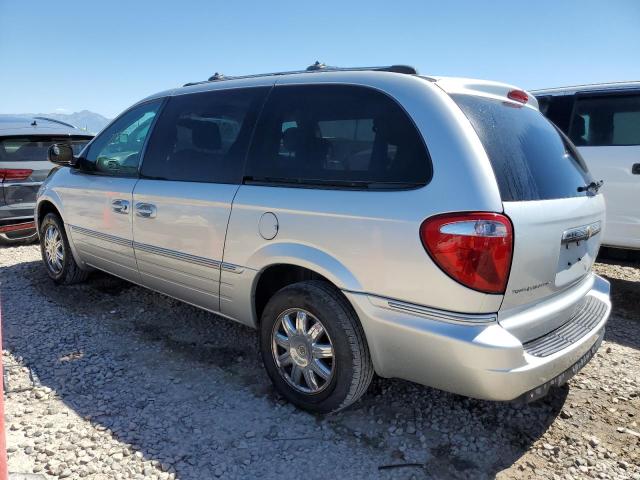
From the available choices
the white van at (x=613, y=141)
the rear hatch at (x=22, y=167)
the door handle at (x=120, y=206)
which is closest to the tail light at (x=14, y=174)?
the rear hatch at (x=22, y=167)

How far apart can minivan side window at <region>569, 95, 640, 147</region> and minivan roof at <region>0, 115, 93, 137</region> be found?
625 centimetres

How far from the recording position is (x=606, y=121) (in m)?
5.00

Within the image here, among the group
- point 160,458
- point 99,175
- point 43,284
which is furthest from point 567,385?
point 43,284

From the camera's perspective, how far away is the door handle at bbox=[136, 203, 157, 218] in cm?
341

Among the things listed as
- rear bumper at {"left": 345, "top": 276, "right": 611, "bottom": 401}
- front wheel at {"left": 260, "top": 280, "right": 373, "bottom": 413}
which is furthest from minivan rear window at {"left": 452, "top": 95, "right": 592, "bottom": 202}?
front wheel at {"left": 260, "top": 280, "right": 373, "bottom": 413}

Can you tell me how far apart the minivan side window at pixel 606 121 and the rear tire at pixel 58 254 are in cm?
526

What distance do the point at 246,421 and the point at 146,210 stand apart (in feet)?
5.47

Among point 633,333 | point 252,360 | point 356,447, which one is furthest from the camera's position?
point 633,333

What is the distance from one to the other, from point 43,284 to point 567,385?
4.82 m

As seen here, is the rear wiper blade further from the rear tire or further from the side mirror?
the rear tire

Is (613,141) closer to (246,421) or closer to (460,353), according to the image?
(460,353)

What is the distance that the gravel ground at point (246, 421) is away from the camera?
234 centimetres

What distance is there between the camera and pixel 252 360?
3.39 m

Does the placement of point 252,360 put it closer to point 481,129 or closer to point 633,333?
point 481,129
